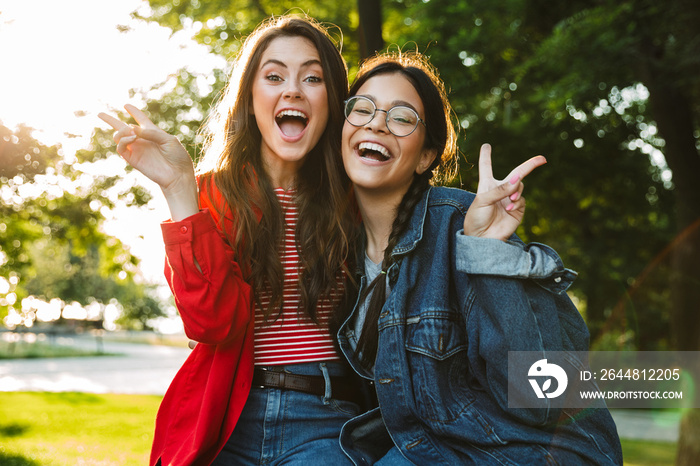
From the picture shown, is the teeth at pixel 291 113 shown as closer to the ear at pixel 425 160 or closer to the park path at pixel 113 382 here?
the ear at pixel 425 160

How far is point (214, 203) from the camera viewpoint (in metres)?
2.59

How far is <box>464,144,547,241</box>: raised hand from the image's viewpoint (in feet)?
6.72

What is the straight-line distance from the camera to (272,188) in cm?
277

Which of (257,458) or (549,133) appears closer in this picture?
(257,458)

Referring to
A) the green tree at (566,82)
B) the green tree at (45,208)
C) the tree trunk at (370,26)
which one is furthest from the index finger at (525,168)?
the green tree at (45,208)

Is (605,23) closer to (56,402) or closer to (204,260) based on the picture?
(204,260)

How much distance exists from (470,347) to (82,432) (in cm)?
776

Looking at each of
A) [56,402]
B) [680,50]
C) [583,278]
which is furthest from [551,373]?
[583,278]

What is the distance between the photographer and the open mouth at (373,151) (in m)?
2.53

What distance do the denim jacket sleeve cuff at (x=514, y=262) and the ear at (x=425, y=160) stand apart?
26.2 inches

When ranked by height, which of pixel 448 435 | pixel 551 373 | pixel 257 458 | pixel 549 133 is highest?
pixel 549 133

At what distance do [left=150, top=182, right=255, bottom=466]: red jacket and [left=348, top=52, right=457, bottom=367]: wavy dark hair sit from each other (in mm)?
483

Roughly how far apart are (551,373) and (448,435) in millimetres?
425

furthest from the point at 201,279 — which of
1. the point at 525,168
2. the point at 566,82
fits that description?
the point at 566,82
